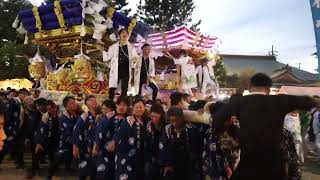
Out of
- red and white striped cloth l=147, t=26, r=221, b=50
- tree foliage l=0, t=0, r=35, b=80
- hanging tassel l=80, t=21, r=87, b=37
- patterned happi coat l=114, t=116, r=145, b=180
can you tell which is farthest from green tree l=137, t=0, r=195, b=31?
patterned happi coat l=114, t=116, r=145, b=180

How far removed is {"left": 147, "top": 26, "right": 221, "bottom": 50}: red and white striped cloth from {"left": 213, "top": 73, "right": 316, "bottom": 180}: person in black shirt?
8.31 meters

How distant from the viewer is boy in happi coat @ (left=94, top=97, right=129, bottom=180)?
504 cm

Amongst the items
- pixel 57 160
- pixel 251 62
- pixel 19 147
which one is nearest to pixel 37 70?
pixel 19 147

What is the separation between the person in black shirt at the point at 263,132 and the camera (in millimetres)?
3125

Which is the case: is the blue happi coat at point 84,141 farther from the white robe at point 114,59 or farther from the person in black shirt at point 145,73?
the person in black shirt at point 145,73

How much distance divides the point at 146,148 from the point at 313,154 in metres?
7.01

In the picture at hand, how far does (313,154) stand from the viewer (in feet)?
34.8

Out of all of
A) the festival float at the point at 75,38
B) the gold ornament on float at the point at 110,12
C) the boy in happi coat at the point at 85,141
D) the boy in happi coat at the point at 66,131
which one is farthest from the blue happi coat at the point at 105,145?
the gold ornament on float at the point at 110,12

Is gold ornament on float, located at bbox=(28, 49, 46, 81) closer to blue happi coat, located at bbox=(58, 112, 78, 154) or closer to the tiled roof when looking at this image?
blue happi coat, located at bbox=(58, 112, 78, 154)

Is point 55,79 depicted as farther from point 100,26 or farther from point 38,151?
point 38,151

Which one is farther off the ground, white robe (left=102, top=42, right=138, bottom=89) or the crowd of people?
white robe (left=102, top=42, right=138, bottom=89)

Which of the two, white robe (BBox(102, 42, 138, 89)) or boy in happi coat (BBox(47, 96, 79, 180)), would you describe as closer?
boy in happi coat (BBox(47, 96, 79, 180))

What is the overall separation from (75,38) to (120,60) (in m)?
1.60

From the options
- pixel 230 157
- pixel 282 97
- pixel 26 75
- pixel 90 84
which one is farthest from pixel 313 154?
pixel 26 75
